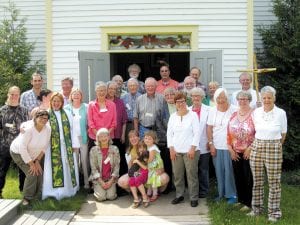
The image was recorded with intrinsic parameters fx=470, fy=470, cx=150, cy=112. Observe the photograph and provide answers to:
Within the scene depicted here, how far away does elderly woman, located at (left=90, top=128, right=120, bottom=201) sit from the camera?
688 centimetres

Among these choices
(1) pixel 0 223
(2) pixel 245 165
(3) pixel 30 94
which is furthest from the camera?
(3) pixel 30 94

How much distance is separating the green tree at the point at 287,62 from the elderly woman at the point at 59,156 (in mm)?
5345

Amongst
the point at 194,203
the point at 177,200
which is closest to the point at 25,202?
the point at 177,200

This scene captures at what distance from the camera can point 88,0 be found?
9.61m

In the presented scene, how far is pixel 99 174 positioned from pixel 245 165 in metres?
2.14

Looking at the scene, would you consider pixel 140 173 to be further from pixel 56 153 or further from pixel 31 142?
pixel 31 142

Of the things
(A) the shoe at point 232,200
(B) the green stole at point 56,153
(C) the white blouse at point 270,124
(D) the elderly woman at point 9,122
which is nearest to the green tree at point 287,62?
(A) the shoe at point 232,200

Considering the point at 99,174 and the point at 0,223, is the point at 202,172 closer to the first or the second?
the point at 99,174

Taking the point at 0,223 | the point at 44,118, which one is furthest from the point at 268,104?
the point at 0,223

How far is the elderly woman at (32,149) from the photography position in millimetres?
6309

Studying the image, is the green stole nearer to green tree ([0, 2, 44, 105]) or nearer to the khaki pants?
the khaki pants

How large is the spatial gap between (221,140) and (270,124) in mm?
925

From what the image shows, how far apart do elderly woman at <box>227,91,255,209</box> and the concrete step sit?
2899 mm

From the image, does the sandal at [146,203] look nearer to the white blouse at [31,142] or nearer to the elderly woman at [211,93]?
the white blouse at [31,142]
